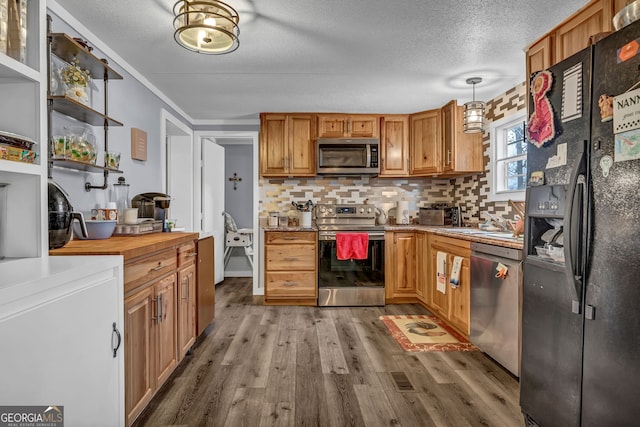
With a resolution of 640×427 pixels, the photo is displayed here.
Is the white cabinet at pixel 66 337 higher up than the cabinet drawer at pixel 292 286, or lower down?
higher up

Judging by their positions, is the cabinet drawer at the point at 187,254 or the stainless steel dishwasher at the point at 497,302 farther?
the cabinet drawer at the point at 187,254

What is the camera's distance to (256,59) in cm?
268

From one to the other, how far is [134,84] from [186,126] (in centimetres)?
127

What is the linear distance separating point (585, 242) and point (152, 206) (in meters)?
2.71

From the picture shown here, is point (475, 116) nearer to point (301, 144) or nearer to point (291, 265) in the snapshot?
point (301, 144)

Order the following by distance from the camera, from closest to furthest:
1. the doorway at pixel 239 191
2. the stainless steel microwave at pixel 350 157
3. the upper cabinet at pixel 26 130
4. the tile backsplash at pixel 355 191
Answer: the upper cabinet at pixel 26 130, the stainless steel microwave at pixel 350 157, the tile backsplash at pixel 355 191, the doorway at pixel 239 191

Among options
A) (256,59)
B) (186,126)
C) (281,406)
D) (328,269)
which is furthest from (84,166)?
(328,269)

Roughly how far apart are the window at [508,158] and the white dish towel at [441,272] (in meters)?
0.86

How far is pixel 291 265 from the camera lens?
3877mm

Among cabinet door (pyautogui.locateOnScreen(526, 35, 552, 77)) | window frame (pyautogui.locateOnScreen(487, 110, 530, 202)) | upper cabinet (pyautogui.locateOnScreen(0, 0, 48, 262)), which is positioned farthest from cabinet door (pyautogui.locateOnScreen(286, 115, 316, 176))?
upper cabinet (pyautogui.locateOnScreen(0, 0, 48, 262))

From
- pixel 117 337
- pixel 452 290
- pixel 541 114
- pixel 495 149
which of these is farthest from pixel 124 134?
pixel 495 149

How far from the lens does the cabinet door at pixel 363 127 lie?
4.18m

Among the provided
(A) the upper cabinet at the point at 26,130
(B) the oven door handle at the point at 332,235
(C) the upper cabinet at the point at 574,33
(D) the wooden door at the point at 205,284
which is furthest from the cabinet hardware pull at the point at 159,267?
(C) the upper cabinet at the point at 574,33

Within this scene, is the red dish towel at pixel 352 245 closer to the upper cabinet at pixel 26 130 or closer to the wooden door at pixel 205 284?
the wooden door at pixel 205 284
